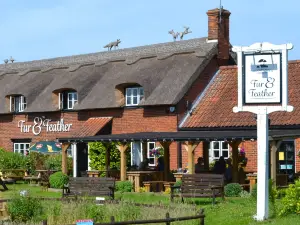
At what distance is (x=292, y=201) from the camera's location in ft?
55.1

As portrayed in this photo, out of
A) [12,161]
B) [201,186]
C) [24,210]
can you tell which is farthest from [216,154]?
[24,210]

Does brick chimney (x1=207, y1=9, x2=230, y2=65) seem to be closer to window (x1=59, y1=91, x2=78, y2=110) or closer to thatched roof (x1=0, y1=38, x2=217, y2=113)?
thatched roof (x1=0, y1=38, x2=217, y2=113)

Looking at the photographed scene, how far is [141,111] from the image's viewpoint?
110 feet

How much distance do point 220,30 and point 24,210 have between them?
62.4ft

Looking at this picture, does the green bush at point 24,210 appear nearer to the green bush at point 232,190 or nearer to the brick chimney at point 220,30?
the green bush at point 232,190

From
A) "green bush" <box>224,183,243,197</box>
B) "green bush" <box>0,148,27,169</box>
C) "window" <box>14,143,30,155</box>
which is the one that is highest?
"window" <box>14,143,30,155</box>

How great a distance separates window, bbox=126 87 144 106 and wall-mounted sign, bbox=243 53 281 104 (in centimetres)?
1679

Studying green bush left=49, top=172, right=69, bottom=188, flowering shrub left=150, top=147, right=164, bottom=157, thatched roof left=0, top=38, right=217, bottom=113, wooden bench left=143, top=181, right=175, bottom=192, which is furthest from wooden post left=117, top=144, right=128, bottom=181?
thatched roof left=0, top=38, right=217, bottom=113

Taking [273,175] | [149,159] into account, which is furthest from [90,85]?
[273,175]

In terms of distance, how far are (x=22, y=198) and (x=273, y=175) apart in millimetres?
9105

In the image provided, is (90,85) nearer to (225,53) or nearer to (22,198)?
(225,53)

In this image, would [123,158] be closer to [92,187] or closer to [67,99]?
[92,187]

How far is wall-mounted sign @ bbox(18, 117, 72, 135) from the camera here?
37.5m

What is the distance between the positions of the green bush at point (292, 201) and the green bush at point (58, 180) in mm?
13360
